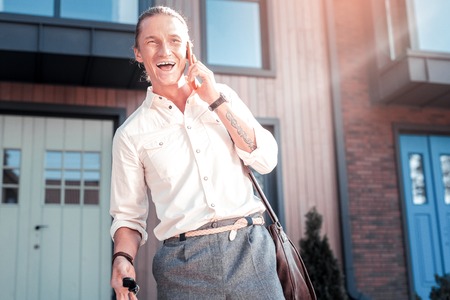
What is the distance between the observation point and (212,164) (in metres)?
2.07

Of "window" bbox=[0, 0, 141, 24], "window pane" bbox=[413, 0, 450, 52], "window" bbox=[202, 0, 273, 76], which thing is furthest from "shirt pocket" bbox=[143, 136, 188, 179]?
"window pane" bbox=[413, 0, 450, 52]

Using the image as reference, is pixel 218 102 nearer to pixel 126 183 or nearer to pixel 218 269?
pixel 126 183

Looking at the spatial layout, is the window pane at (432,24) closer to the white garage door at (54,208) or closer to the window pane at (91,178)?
the white garage door at (54,208)

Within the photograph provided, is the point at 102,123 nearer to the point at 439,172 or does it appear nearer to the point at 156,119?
the point at 439,172

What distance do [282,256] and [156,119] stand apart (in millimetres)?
684

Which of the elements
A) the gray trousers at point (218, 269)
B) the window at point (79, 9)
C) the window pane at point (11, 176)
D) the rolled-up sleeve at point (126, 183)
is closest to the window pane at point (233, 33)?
the window at point (79, 9)

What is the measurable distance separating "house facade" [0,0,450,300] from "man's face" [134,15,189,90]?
4.74 meters

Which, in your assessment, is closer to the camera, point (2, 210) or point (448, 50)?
point (2, 210)

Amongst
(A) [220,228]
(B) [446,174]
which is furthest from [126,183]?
(B) [446,174]

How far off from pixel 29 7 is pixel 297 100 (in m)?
3.75

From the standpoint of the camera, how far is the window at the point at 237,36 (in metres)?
8.21

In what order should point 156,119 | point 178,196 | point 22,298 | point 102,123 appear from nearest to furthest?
point 178,196 → point 156,119 → point 22,298 → point 102,123

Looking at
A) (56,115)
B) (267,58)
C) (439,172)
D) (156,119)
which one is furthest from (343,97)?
(156,119)

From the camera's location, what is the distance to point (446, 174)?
892 centimetres
